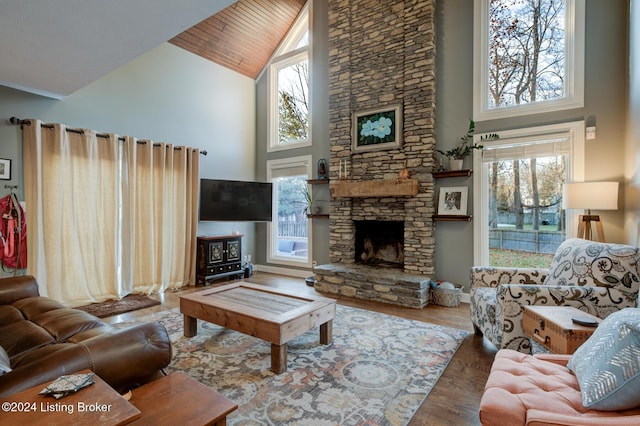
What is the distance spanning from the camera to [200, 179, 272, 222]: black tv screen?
518 cm

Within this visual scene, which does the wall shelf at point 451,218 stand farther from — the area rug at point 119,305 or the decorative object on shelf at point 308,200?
the area rug at point 119,305

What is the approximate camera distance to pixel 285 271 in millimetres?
6000

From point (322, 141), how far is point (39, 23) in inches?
153

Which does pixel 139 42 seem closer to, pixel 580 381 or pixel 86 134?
pixel 86 134

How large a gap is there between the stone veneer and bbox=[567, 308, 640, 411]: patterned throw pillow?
8.71 ft

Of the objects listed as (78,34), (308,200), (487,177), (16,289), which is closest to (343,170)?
(308,200)

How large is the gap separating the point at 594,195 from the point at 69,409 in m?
3.98

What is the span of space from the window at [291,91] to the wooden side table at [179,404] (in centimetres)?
487

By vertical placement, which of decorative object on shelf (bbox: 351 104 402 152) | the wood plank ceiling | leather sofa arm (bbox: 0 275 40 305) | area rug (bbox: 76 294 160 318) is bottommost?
area rug (bbox: 76 294 160 318)

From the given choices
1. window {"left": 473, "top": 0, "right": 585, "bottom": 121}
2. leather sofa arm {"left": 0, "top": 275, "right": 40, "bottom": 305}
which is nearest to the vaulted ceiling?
leather sofa arm {"left": 0, "top": 275, "right": 40, "bottom": 305}

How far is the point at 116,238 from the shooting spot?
4328mm

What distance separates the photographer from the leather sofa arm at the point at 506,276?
288 centimetres

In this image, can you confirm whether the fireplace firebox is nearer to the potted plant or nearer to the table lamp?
the potted plant

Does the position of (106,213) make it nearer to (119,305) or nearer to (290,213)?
(119,305)
